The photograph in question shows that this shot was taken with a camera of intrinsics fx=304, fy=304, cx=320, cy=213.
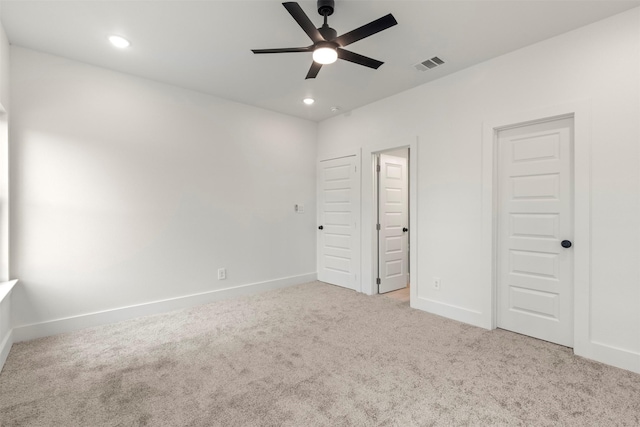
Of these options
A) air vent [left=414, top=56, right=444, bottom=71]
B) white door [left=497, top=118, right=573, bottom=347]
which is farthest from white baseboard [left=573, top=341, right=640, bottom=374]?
air vent [left=414, top=56, right=444, bottom=71]

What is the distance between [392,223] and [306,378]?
117 inches

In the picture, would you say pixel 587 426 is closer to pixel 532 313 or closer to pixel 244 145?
pixel 532 313

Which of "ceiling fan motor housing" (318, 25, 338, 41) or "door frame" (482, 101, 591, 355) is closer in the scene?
"ceiling fan motor housing" (318, 25, 338, 41)

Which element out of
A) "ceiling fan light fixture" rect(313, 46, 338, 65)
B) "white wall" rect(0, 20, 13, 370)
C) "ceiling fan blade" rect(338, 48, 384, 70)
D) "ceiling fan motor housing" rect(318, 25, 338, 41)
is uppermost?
"ceiling fan motor housing" rect(318, 25, 338, 41)

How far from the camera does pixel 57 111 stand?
3090 mm

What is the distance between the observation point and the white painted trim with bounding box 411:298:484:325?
10.8ft

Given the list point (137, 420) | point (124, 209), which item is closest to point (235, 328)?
point (137, 420)

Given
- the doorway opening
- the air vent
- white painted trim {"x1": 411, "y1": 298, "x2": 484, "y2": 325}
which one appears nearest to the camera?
the air vent

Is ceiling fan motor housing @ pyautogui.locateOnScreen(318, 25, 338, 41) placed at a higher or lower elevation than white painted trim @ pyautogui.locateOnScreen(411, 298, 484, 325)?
higher

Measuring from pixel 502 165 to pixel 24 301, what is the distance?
16.3ft

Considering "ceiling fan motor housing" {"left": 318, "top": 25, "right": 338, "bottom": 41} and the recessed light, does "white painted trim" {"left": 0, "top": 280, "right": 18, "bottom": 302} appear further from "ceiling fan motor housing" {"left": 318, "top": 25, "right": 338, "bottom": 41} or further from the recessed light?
"ceiling fan motor housing" {"left": 318, "top": 25, "right": 338, "bottom": 41}

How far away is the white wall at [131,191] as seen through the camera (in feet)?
9.79

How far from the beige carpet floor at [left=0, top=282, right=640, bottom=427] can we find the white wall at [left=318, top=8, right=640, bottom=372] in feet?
1.40

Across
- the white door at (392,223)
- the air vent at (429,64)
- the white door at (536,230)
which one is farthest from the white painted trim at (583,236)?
the white door at (392,223)
